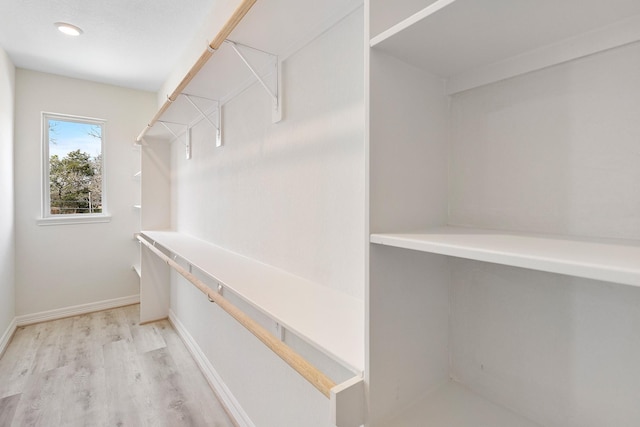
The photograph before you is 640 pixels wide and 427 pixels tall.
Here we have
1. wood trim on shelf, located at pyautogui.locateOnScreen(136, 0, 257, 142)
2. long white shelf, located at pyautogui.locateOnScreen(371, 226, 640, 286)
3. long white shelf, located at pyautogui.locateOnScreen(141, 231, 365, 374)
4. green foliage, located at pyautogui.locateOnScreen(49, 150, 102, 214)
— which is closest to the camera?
long white shelf, located at pyautogui.locateOnScreen(371, 226, 640, 286)

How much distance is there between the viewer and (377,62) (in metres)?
0.59

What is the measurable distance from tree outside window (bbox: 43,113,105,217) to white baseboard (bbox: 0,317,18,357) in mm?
1031

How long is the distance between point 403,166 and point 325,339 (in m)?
0.43

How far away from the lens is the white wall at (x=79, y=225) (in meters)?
2.92

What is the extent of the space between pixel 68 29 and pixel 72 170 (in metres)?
1.57

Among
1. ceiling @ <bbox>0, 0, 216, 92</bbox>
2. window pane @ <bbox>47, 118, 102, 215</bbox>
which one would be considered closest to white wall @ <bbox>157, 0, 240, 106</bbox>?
ceiling @ <bbox>0, 0, 216, 92</bbox>

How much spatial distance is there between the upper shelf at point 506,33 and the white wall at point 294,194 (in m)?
0.33

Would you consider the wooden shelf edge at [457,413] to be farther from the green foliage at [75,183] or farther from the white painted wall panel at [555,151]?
the green foliage at [75,183]

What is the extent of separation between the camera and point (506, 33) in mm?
535

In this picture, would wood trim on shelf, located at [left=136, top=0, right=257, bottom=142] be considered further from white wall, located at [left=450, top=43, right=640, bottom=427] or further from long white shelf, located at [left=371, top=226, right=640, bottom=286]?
long white shelf, located at [left=371, top=226, right=640, bottom=286]

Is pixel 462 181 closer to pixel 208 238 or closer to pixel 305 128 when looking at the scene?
pixel 305 128

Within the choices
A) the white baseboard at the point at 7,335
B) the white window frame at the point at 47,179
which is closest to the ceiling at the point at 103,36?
the white window frame at the point at 47,179

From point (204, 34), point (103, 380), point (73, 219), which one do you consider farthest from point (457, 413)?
point (73, 219)

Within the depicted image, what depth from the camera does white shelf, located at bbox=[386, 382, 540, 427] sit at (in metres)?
0.60
